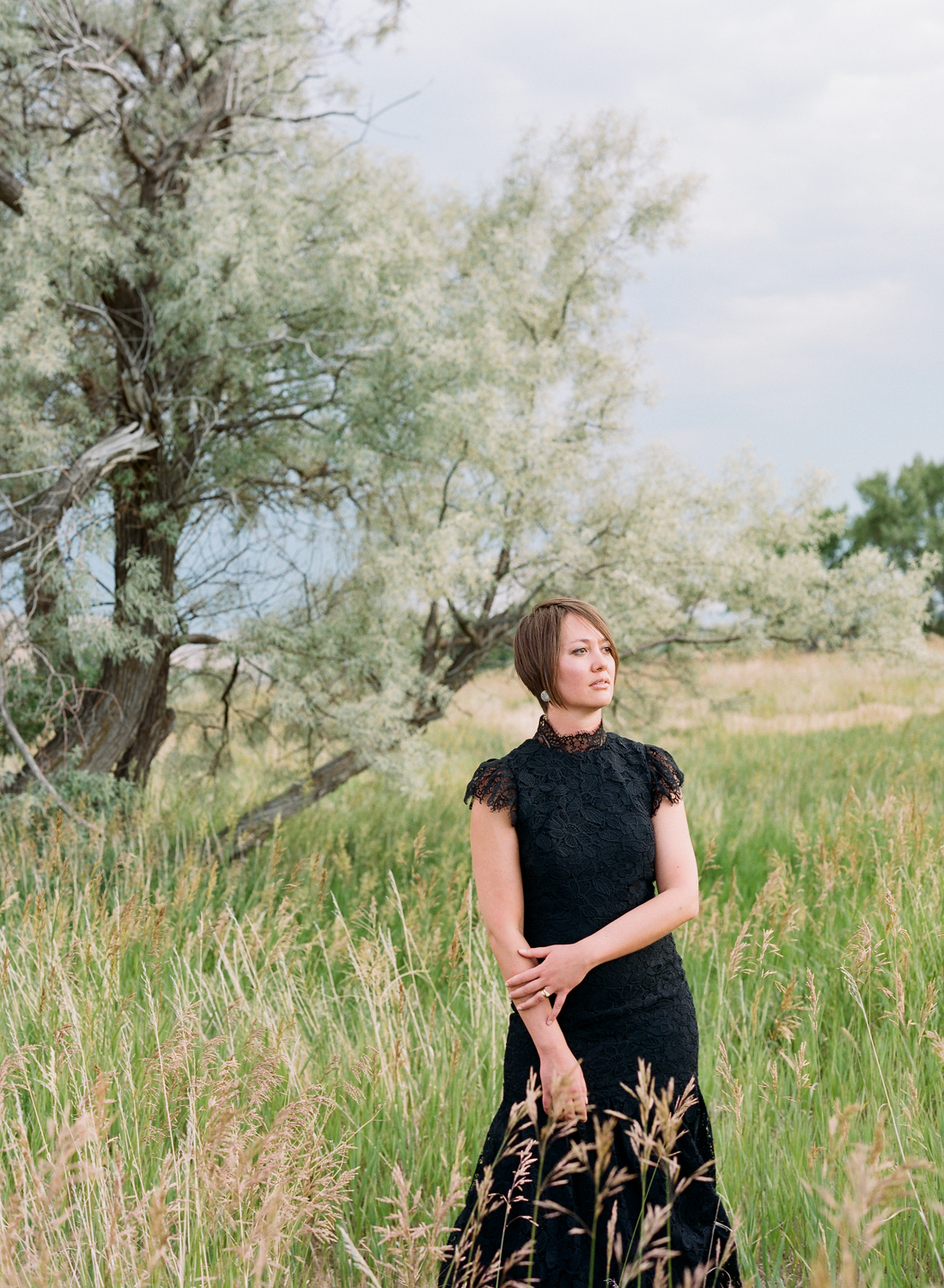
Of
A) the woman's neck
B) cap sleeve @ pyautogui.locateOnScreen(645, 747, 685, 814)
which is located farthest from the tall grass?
the woman's neck

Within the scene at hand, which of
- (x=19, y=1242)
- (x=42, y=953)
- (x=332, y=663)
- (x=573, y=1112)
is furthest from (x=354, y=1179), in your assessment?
(x=332, y=663)

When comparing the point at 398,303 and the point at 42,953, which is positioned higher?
the point at 398,303

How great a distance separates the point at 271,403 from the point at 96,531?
6.01ft

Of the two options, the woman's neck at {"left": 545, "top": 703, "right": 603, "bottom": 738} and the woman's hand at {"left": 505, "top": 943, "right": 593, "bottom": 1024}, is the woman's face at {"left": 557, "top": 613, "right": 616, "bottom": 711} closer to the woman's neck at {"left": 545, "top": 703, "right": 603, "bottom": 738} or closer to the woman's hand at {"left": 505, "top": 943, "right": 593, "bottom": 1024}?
the woman's neck at {"left": 545, "top": 703, "right": 603, "bottom": 738}

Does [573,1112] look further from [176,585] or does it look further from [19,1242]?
[176,585]

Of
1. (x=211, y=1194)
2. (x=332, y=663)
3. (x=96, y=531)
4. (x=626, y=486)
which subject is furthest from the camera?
(x=626, y=486)

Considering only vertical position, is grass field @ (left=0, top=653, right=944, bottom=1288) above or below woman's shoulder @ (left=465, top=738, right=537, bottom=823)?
below

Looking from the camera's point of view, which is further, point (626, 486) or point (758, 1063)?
point (626, 486)

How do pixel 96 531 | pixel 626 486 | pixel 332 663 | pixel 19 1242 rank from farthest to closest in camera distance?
pixel 626 486 → pixel 332 663 → pixel 96 531 → pixel 19 1242

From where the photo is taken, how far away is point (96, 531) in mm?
6281

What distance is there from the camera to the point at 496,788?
2359 millimetres

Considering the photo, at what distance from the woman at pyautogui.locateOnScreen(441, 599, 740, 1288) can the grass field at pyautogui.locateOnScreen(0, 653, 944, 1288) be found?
227 mm

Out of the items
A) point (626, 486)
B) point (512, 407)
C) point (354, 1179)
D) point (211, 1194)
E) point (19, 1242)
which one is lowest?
point (354, 1179)

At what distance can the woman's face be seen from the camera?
2.46 m
